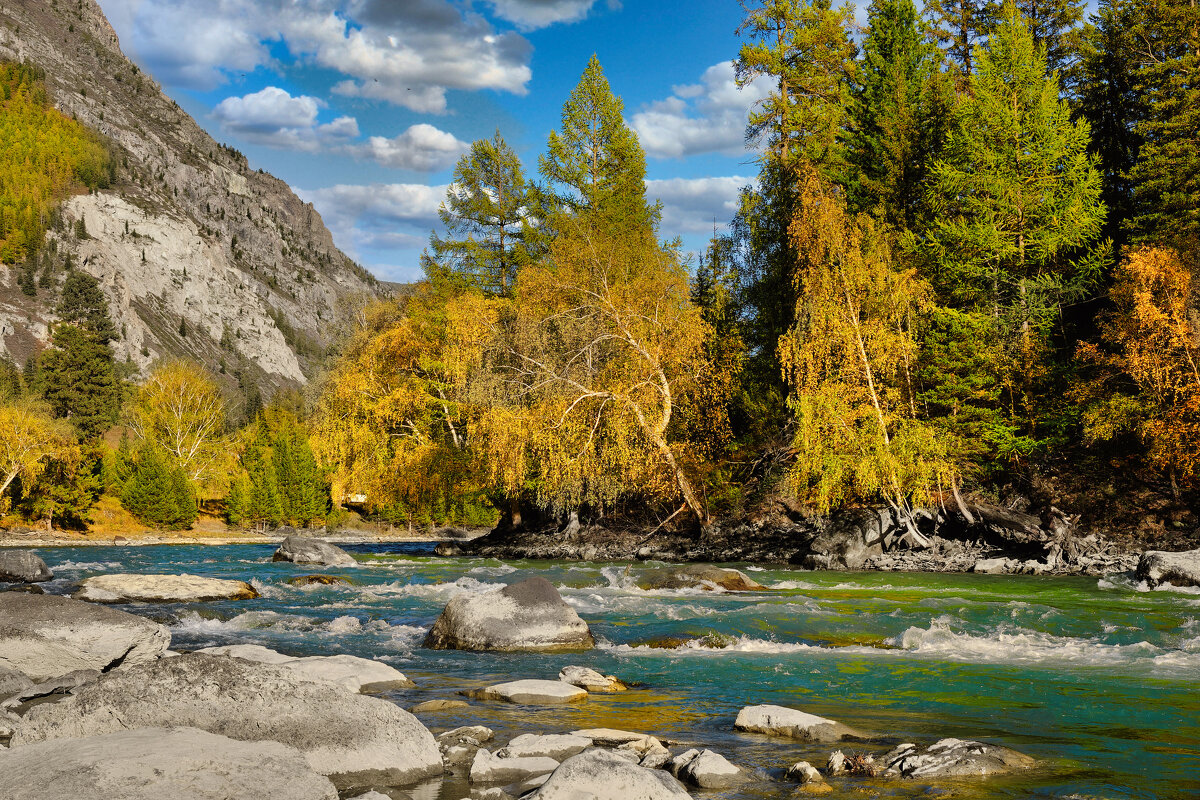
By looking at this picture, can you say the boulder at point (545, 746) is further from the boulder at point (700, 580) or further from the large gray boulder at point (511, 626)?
the boulder at point (700, 580)

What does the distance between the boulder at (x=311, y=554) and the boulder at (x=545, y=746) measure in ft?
70.9

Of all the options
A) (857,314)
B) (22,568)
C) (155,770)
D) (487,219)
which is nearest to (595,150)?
(487,219)

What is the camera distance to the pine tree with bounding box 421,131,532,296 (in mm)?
42875

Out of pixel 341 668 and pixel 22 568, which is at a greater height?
pixel 341 668

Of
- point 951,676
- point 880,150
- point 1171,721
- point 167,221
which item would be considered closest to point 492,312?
point 880,150

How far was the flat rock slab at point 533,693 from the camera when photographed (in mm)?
7922

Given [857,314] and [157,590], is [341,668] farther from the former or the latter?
[857,314]

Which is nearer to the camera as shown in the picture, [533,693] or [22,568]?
[533,693]

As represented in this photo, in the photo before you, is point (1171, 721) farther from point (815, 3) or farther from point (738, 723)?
point (815, 3)

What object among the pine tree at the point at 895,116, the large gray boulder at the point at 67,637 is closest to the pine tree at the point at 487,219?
the pine tree at the point at 895,116

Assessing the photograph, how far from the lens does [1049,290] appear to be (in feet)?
86.6

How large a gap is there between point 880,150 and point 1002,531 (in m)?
17.1

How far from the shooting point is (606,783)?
480cm

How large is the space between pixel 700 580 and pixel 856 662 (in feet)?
24.3
